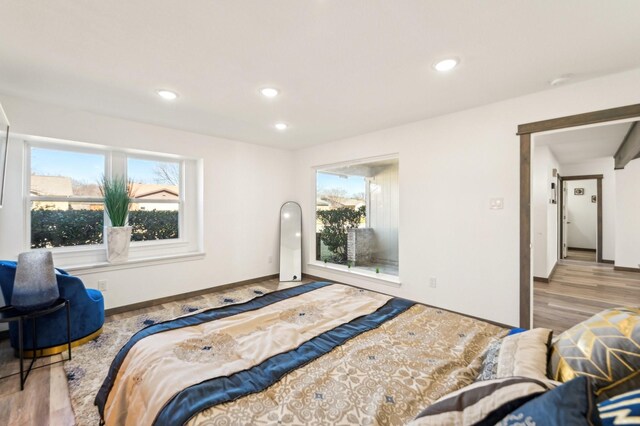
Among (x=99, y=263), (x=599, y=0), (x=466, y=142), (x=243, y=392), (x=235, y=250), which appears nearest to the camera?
(x=243, y=392)

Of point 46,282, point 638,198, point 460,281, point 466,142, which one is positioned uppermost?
point 466,142

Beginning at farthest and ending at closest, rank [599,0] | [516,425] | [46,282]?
1. [46,282]
2. [599,0]
3. [516,425]

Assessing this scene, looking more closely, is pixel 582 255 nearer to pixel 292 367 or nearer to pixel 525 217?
pixel 525 217

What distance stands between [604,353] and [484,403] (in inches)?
16.3

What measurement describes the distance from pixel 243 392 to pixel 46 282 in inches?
89.3

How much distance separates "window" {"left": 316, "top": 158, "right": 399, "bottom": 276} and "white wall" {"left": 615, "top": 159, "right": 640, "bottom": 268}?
4.87 m

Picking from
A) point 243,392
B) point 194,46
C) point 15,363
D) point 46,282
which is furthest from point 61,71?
point 243,392

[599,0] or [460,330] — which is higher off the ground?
[599,0]

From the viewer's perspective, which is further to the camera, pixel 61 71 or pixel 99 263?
pixel 99 263

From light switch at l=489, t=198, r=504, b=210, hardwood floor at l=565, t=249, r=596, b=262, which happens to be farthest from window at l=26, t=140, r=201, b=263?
hardwood floor at l=565, t=249, r=596, b=262

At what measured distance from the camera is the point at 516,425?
590 mm

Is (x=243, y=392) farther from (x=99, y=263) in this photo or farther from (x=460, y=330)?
(x=99, y=263)

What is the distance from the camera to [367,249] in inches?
198

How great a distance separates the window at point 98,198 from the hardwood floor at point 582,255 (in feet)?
28.4
